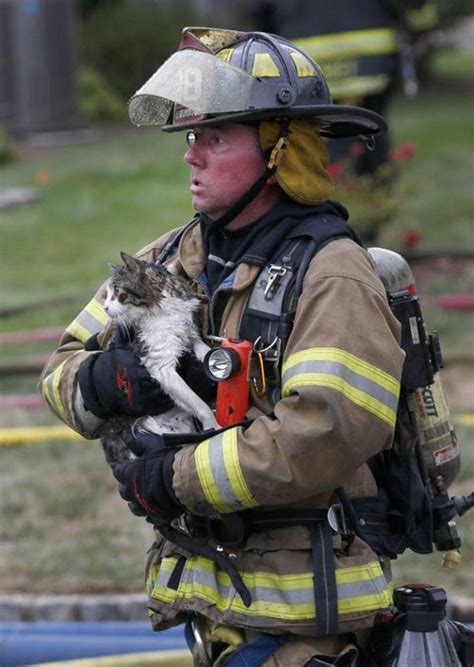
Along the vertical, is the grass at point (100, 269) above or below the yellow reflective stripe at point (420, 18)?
below

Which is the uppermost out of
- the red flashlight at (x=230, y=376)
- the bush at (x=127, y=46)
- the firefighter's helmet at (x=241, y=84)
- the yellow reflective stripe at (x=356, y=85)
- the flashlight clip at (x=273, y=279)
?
the firefighter's helmet at (x=241, y=84)

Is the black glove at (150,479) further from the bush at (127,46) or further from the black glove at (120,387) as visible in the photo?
the bush at (127,46)

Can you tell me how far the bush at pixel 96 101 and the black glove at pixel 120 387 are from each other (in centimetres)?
1601

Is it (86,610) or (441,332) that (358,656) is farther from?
(441,332)

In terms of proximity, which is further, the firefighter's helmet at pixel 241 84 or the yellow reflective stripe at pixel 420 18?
the yellow reflective stripe at pixel 420 18

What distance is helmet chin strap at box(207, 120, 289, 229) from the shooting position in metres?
3.01

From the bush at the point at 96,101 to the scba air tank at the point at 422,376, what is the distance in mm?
15997

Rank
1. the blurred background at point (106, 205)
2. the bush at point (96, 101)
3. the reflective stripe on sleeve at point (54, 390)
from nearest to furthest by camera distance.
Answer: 1. the reflective stripe on sleeve at point (54, 390)
2. the blurred background at point (106, 205)
3. the bush at point (96, 101)

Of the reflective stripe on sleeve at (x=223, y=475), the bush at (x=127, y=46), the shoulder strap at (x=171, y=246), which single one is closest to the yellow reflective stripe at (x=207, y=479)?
the reflective stripe on sleeve at (x=223, y=475)

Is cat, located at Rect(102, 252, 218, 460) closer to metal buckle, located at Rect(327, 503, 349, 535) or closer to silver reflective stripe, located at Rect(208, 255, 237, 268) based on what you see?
silver reflective stripe, located at Rect(208, 255, 237, 268)

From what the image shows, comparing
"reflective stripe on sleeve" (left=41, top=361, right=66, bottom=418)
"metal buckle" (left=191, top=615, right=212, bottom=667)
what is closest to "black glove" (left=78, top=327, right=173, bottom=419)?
"reflective stripe on sleeve" (left=41, top=361, right=66, bottom=418)

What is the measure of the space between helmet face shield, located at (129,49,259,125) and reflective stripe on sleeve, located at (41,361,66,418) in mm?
701

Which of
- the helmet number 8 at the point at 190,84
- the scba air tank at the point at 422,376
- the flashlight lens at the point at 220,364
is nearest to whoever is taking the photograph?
the flashlight lens at the point at 220,364

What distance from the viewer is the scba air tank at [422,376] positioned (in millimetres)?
3090
